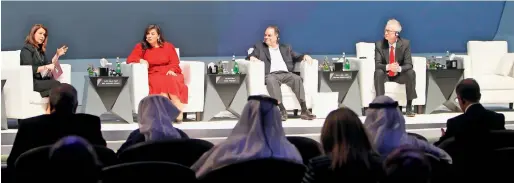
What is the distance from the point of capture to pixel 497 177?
13.2 feet

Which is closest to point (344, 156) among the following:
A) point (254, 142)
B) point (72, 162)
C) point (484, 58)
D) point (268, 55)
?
point (254, 142)

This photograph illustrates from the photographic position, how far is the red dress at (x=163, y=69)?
8.31m

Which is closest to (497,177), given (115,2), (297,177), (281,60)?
(297,177)

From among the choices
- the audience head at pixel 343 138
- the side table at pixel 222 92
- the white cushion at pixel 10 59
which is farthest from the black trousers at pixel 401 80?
the audience head at pixel 343 138

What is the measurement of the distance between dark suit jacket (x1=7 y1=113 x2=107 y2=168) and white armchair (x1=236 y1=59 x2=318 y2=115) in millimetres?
4212

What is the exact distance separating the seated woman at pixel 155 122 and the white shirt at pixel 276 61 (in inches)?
170

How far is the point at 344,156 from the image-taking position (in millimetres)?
3230

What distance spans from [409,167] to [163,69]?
5809 millimetres

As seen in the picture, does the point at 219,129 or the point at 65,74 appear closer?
the point at 219,129

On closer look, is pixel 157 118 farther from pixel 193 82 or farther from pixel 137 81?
pixel 193 82

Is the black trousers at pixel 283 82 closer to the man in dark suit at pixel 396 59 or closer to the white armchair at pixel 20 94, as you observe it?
the man in dark suit at pixel 396 59

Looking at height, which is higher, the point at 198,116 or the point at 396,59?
the point at 396,59

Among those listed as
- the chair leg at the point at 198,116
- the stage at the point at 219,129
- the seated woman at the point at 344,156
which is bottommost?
the stage at the point at 219,129

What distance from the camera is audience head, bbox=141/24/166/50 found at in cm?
849
